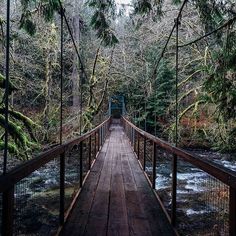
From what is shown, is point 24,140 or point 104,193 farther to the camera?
point 24,140

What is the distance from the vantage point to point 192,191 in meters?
7.77

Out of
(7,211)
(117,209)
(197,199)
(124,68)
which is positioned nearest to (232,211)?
(7,211)

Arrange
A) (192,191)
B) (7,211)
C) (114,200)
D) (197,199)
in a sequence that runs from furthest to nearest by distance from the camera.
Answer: (192,191), (197,199), (114,200), (7,211)

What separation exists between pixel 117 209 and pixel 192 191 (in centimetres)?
441

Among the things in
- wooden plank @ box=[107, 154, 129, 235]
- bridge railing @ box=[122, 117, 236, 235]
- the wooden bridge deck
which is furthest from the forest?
wooden plank @ box=[107, 154, 129, 235]

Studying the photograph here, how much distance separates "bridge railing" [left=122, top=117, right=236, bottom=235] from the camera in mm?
1999

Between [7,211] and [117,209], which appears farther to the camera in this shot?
[117,209]

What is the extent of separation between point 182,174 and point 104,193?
611 cm

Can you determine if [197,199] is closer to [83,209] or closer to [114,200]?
[114,200]

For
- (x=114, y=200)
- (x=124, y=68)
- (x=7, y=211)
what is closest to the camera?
(x=7, y=211)

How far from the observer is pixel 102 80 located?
16688 mm

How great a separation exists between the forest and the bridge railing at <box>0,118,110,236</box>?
85cm

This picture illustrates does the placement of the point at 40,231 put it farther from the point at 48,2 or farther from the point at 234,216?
the point at 234,216

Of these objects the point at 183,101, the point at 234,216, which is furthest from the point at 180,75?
Result: the point at 234,216
